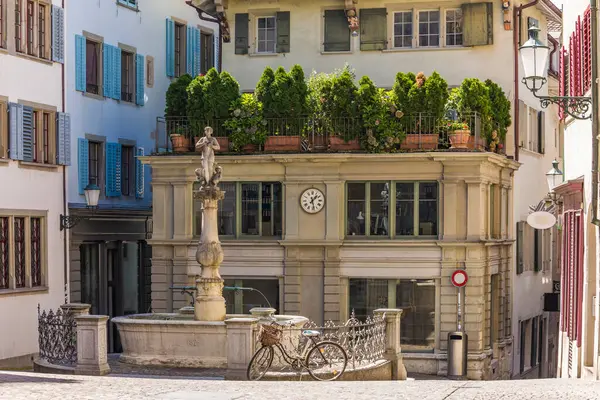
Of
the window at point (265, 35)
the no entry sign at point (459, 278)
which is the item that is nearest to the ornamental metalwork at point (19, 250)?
the window at point (265, 35)

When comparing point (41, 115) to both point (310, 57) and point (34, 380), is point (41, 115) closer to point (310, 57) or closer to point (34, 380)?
point (310, 57)

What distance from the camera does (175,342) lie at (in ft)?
88.9

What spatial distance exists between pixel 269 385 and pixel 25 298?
49.9 feet

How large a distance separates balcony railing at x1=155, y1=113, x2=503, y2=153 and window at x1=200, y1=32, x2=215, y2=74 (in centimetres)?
796

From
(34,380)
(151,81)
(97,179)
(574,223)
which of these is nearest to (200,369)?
(34,380)

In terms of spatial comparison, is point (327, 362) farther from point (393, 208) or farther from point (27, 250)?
point (27, 250)

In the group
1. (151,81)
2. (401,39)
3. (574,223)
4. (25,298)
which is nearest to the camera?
(574,223)

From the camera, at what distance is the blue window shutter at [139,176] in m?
42.1

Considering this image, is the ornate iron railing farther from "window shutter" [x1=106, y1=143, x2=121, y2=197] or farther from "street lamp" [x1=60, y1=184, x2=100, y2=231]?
"window shutter" [x1=106, y1=143, x2=121, y2=197]

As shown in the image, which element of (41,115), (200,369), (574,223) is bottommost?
(200,369)

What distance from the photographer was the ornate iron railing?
25844 millimetres

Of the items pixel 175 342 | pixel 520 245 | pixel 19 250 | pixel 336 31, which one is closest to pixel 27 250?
pixel 19 250

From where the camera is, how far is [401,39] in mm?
40125

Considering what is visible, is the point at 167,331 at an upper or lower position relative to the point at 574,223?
lower
